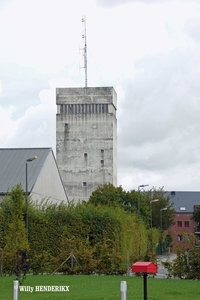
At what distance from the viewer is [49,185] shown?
209 feet

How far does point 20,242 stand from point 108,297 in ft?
65.1

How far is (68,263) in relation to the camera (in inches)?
1549

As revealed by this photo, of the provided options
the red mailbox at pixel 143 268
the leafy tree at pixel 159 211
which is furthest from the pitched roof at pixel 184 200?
the red mailbox at pixel 143 268

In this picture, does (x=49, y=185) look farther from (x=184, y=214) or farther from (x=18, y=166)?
(x=184, y=214)

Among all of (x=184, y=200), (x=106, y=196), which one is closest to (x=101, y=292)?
(x=106, y=196)

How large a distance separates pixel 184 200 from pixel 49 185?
305ft

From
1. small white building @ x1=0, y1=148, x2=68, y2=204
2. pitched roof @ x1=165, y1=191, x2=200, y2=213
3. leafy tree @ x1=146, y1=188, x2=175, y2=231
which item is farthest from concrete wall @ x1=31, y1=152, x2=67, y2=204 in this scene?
pitched roof @ x1=165, y1=191, x2=200, y2=213

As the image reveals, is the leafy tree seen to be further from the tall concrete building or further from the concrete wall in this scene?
the concrete wall

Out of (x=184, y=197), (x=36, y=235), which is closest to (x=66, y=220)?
(x=36, y=235)

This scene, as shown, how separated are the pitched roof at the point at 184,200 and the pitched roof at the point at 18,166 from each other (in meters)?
88.9

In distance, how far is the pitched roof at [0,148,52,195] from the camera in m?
58.8

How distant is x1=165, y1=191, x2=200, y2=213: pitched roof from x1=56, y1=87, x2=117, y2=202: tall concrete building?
135ft

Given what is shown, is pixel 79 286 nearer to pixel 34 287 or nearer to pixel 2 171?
pixel 34 287

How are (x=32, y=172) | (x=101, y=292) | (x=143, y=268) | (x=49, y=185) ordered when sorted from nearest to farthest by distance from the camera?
(x=143, y=268) → (x=101, y=292) → (x=32, y=172) → (x=49, y=185)
